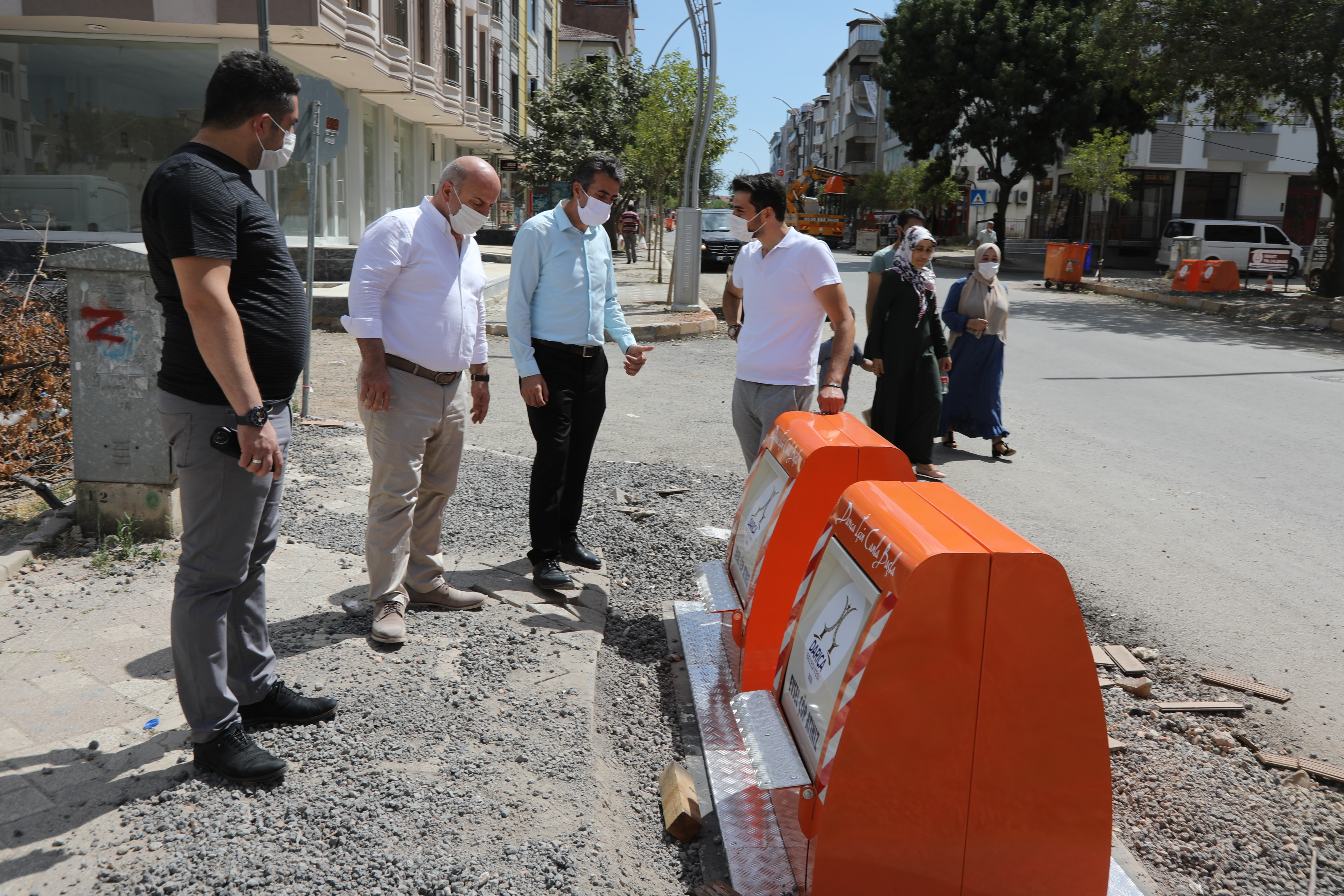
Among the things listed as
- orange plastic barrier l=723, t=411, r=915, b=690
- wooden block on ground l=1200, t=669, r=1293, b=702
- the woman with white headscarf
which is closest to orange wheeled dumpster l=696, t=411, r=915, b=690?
orange plastic barrier l=723, t=411, r=915, b=690

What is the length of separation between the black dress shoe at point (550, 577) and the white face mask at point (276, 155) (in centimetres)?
224

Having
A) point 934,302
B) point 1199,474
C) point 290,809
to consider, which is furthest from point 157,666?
point 1199,474

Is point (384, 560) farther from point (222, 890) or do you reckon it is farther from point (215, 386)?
point (222, 890)

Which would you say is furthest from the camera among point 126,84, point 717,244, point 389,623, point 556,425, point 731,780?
point 717,244

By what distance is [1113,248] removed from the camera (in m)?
42.1

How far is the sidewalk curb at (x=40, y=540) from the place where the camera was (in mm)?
Result: 4422

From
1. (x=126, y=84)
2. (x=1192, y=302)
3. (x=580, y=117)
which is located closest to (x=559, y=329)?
(x=126, y=84)

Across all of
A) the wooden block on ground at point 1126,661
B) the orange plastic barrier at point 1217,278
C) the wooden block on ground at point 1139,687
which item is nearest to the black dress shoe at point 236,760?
the wooden block on ground at point 1139,687

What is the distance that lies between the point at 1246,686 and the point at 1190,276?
24.7 metres

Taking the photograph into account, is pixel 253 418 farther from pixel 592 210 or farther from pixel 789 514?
pixel 592 210

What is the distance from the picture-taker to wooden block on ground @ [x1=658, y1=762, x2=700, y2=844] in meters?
2.97

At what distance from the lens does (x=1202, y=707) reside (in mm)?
3924

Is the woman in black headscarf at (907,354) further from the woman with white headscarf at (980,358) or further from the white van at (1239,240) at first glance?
the white van at (1239,240)

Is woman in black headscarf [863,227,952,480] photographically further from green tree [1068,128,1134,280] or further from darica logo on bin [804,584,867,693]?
green tree [1068,128,1134,280]
